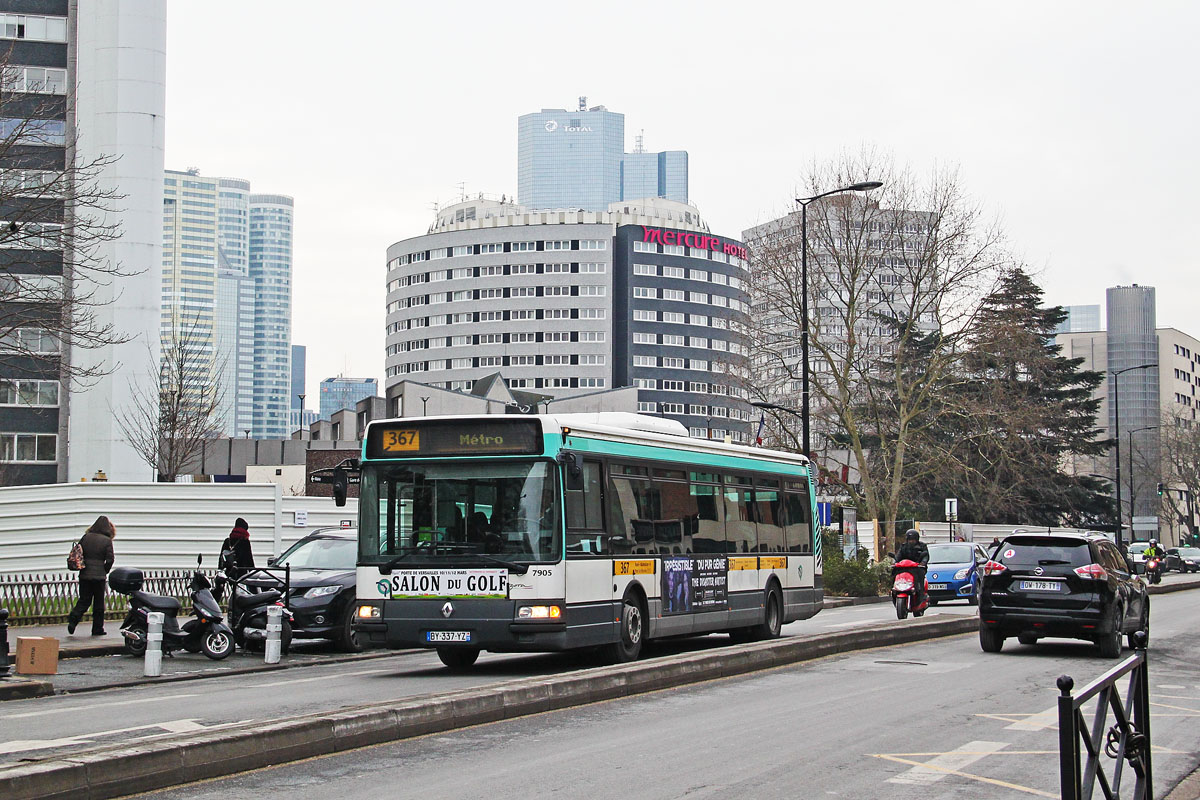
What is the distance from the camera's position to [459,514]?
50.5 feet

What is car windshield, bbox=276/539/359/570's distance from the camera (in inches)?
784

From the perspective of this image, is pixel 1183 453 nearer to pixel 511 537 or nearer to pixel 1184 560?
pixel 1184 560

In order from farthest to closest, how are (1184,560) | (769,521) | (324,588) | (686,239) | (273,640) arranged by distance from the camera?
(686,239), (1184,560), (769,521), (324,588), (273,640)

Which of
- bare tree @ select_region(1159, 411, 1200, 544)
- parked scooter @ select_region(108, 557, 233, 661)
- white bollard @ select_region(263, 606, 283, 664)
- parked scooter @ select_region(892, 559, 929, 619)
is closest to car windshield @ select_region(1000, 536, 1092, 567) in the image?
parked scooter @ select_region(892, 559, 929, 619)

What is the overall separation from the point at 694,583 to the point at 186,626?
22.5 feet

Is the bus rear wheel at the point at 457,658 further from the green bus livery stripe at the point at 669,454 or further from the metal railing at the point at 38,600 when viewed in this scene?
the metal railing at the point at 38,600

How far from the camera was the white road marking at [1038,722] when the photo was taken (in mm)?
11445

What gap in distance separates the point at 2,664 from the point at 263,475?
3706 inches

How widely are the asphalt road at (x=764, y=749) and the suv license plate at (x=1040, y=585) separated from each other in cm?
274

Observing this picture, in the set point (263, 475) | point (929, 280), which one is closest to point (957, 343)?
point (929, 280)

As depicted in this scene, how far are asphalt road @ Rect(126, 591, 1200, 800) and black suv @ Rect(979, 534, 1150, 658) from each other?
95.4 inches

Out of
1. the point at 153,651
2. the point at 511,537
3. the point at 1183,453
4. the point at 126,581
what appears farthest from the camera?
the point at 1183,453

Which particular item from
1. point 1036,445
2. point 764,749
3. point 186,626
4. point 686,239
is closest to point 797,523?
point 186,626

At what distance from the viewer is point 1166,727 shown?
1172 centimetres
